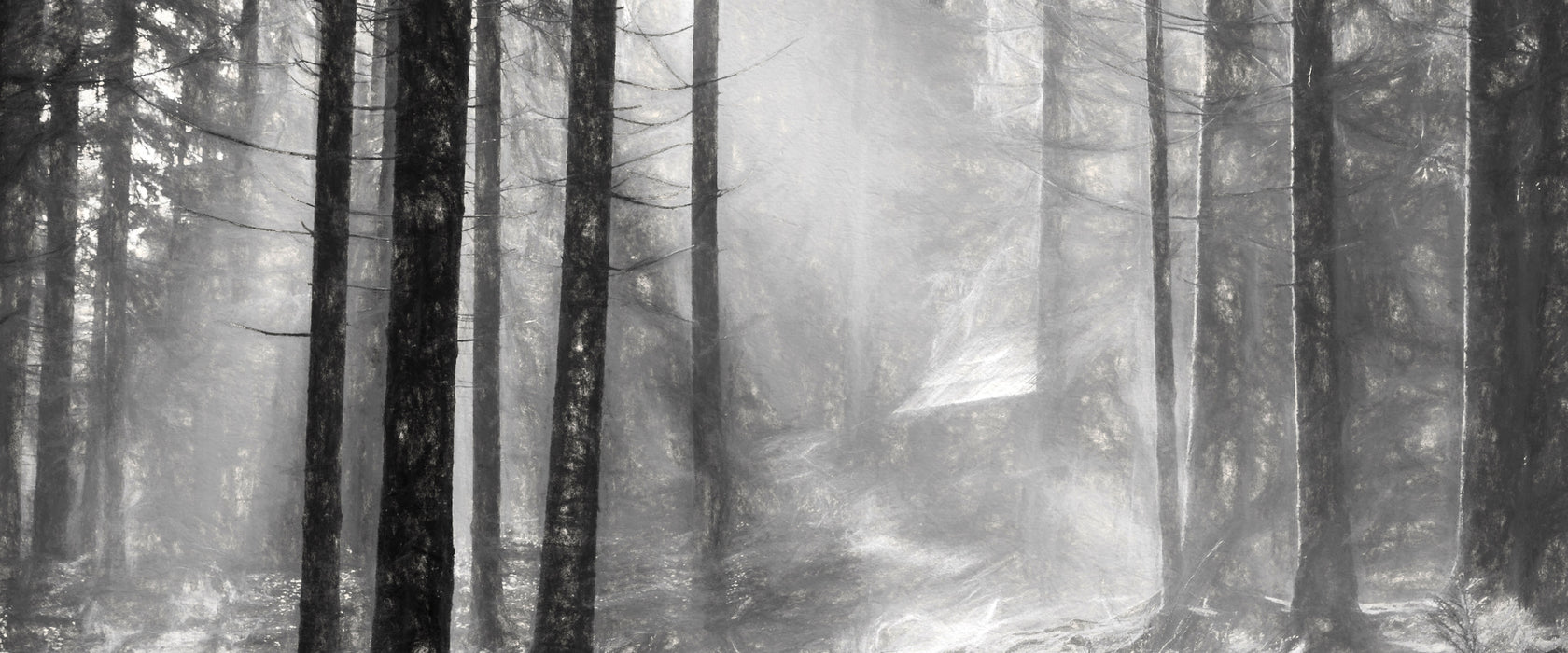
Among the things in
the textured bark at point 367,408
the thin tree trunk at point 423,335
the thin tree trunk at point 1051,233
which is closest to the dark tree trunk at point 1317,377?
the thin tree trunk at point 1051,233

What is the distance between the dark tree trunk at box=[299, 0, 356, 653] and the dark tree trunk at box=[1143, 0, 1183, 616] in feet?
29.7

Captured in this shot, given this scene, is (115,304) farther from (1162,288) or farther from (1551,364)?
(1551,364)

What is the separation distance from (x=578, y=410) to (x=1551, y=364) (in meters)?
8.61

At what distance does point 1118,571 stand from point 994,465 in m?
2.70

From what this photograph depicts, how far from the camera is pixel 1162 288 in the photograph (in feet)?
49.1

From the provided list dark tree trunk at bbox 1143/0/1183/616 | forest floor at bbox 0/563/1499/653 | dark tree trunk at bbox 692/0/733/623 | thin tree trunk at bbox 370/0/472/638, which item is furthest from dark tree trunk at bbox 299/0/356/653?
dark tree trunk at bbox 1143/0/1183/616

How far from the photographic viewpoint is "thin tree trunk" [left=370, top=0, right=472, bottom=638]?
7.22 meters

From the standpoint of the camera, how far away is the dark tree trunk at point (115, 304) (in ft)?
56.4

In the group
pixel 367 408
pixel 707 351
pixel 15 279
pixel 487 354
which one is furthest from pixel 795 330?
pixel 15 279

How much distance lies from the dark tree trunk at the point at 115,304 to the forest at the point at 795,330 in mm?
80

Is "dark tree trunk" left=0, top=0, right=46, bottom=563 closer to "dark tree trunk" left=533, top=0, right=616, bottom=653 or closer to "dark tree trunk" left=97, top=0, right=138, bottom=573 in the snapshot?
"dark tree trunk" left=97, top=0, right=138, bottom=573

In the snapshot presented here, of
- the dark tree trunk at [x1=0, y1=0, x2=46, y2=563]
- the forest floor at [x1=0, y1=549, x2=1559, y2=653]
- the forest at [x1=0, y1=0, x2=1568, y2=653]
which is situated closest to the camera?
the forest at [x1=0, y1=0, x2=1568, y2=653]

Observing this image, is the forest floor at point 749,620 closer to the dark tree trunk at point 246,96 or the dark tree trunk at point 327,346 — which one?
the dark tree trunk at point 327,346

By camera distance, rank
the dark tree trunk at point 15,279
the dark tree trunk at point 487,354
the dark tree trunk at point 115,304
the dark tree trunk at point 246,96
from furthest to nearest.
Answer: the dark tree trunk at point 246,96 < the dark tree trunk at point 115,304 < the dark tree trunk at point 15,279 < the dark tree trunk at point 487,354
